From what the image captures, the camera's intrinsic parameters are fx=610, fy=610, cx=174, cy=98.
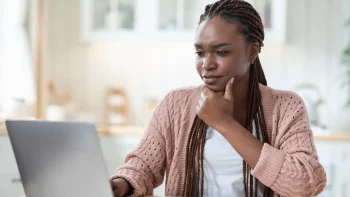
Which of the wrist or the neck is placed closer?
the wrist

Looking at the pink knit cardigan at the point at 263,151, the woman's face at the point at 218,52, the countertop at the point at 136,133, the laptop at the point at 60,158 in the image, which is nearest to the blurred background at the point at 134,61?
the countertop at the point at 136,133

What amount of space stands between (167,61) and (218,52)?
118 inches

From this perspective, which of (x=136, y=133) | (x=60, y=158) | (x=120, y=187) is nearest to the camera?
(x=60, y=158)

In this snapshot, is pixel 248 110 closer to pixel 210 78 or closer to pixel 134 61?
pixel 210 78

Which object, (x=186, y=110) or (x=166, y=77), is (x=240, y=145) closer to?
(x=186, y=110)

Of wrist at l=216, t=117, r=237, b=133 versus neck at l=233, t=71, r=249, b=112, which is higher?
neck at l=233, t=71, r=249, b=112

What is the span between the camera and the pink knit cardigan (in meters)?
1.52

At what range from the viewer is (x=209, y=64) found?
1563mm

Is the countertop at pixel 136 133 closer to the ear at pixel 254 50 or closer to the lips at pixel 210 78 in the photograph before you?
the ear at pixel 254 50

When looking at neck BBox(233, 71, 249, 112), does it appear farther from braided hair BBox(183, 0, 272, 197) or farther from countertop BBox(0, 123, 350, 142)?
countertop BBox(0, 123, 350, 142)

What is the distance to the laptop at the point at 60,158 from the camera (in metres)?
1.17

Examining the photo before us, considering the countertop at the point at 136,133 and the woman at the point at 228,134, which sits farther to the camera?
the countertop at the point at 136,133

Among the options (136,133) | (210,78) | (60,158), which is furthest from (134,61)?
(60,158)

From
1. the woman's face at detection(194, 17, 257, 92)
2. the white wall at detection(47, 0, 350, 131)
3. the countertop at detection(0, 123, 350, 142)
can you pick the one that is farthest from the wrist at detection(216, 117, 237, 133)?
the white wall at detection(47, 0, 350, 131)
